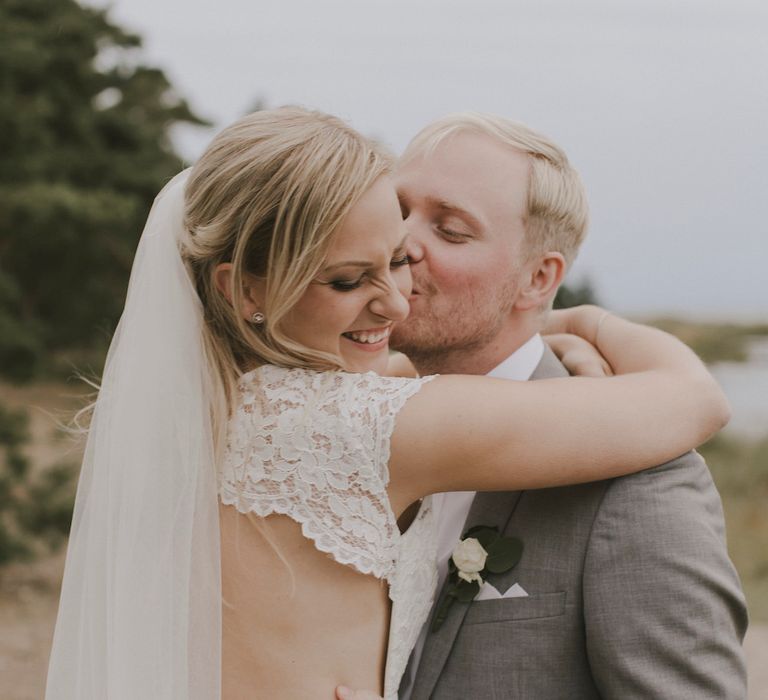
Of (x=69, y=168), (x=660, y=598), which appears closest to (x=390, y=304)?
(x=660, y=598)

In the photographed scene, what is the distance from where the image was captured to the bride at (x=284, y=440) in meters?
2.35

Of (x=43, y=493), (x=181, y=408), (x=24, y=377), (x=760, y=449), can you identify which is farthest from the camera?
(x=760, y=449)

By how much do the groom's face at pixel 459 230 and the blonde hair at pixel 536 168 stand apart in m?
0.03

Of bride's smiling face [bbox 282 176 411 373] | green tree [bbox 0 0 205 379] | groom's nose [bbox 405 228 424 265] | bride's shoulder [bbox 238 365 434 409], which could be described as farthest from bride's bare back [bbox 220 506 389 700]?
green tree [bbox 0 0 205 379]

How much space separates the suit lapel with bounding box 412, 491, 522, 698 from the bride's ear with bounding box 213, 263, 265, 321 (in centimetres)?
85

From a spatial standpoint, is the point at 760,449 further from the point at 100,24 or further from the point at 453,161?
the point at 453,161

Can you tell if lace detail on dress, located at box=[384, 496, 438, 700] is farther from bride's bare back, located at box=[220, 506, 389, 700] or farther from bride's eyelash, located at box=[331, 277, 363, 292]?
bride's eyelash, located at box=[331, 277, 363, 292]

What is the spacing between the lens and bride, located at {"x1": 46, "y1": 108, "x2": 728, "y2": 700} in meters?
2.35

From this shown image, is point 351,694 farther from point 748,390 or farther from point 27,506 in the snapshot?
point 748,390

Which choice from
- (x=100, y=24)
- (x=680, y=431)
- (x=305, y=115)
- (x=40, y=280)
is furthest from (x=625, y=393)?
(x=40, y=280)

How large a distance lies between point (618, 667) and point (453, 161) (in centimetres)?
159

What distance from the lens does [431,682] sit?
8.57 feet

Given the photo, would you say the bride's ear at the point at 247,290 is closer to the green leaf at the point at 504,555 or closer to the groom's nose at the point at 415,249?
the groom's nose at the point at 415,249

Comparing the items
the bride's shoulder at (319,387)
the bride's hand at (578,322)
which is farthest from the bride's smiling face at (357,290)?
the bride's hand at (578,322)
